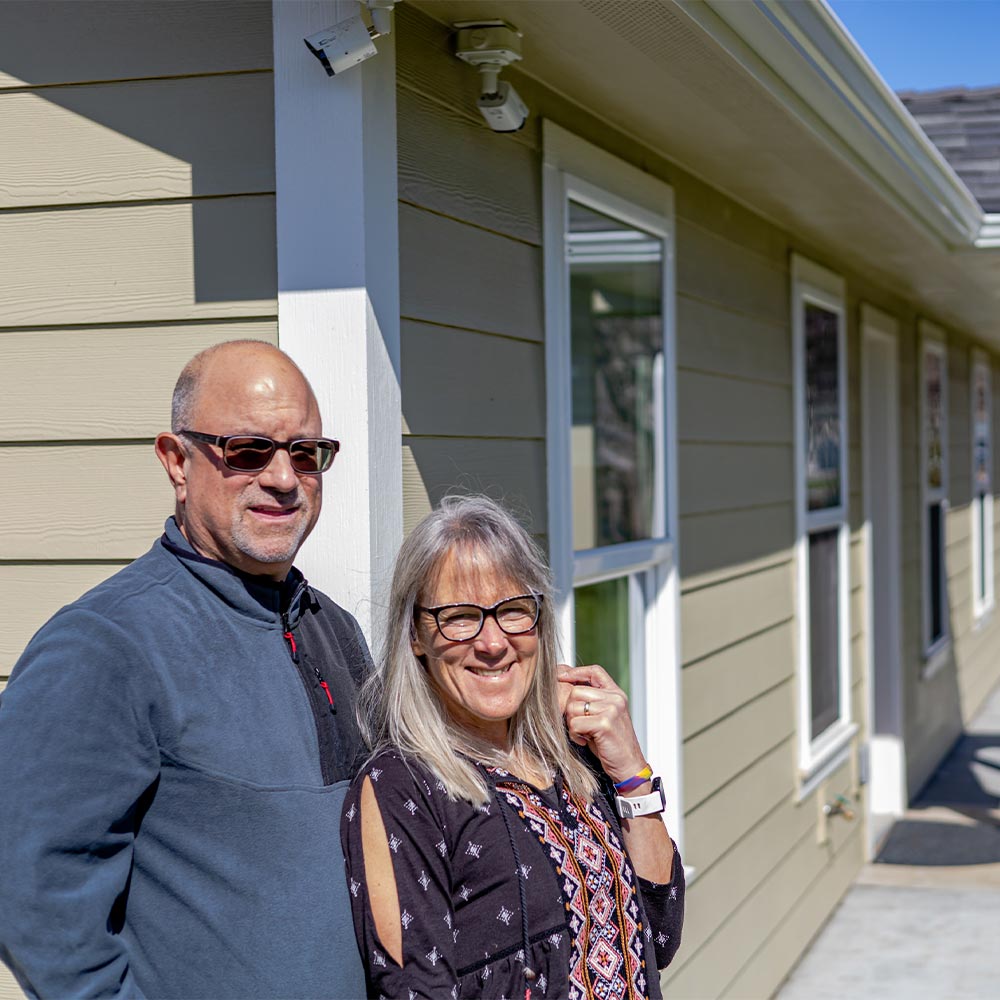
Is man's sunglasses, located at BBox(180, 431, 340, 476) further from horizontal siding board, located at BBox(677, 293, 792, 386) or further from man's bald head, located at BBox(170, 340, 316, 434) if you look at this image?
horizontal siding board, located at BBox(677, 293, 792, 386)

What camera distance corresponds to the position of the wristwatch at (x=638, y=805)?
1904mm

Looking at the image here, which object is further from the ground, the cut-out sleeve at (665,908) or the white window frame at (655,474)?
the white window frame at (655,474)

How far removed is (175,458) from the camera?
1.74 metres

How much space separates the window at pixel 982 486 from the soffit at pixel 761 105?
5827 millimetres

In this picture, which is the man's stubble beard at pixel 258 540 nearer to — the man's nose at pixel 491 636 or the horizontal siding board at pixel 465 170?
the man's nose at pixel 491 636

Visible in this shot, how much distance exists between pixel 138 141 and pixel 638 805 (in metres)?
1.45

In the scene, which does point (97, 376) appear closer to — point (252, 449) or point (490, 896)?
point (252, 449)

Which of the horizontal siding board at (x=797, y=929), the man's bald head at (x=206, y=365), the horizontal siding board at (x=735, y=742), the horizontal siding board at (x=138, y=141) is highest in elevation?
the horizontal siding board at (x=138, y=141)

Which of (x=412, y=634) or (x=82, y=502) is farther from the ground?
(x=82, y=502)

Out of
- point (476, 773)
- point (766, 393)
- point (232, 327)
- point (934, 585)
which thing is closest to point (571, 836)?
point (476, 773)

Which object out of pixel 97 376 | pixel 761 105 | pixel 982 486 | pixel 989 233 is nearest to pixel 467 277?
pixel 97 376

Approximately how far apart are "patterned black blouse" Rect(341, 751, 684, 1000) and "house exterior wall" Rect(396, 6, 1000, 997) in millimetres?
766

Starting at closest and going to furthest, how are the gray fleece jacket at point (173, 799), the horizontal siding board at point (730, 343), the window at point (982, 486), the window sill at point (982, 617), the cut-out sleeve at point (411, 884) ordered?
the gray fleece jacket at point (173, 799)
the cut-out sleeve at point (411, 884)
the horizontal siding board at point (730, 343)
the window sill at point (982, 617)
the window at point (982, 486)

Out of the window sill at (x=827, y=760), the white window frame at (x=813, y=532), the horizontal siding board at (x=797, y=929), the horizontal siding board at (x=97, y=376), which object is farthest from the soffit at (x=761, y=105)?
the horizontal siding board at (x=797, y=929)
